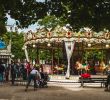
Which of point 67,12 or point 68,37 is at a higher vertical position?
point 68,37

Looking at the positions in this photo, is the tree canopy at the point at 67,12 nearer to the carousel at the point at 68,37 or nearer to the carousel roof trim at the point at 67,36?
the carousel at the point at 68,37

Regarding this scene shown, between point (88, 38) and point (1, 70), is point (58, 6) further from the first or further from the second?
point (88, 38)

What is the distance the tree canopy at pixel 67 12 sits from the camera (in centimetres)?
2222

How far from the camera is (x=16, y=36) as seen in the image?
102 m

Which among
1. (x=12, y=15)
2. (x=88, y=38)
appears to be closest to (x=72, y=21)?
(x=12, y=15)

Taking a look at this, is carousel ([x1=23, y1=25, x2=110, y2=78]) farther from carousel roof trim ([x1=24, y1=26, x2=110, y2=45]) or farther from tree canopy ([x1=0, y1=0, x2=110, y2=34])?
tree canopy ([x1=0, y1=0, x2=110, y2=34])

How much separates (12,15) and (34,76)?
8.70 meters

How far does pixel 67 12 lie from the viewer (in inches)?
944

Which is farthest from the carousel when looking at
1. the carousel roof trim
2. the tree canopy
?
the tree canopy

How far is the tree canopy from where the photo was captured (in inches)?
875

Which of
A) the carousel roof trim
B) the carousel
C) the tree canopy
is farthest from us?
the carousel roof trim

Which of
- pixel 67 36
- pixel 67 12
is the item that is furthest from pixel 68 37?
pixel 67 12

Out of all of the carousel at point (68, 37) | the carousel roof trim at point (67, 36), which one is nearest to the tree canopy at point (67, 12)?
the carousel at point (68, 37)

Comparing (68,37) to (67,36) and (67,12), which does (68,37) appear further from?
(67,12)
